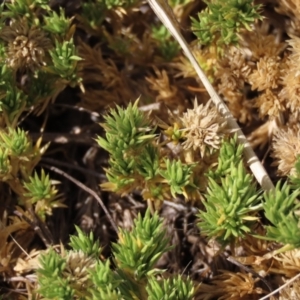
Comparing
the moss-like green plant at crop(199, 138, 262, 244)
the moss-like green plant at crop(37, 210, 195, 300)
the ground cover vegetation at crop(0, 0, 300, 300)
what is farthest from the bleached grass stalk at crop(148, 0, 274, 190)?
the moss-like green plant at crop(37, 210, 195, 300)

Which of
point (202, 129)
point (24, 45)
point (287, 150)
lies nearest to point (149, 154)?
point (202, 129)

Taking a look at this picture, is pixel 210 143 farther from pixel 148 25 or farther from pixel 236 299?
pixel 148 25

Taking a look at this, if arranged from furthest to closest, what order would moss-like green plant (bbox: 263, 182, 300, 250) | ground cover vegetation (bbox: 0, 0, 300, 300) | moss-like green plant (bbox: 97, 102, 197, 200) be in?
moss-like green plant (bbox: 97, 102, 197, 200) → ground cover vegetation (bbox: 0, 0, 300, 300) → moss-like green plant (bbox: 263, 182, 300, 250)

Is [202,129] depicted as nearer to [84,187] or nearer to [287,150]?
[287,150]

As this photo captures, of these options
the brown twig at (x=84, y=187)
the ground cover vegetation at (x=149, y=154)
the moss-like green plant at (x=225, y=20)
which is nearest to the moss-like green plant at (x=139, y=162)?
the ground cover vegetation at (x=149, y=154)

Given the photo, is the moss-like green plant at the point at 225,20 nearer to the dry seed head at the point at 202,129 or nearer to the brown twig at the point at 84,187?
the dry seed head at the point at 202,129

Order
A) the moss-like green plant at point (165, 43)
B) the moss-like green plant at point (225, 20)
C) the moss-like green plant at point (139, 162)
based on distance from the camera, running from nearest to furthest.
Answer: the moss-like green plant at point (139, 162), the moss-like green plant at point (225, 20), the moss-like green plant at point (165, 43)

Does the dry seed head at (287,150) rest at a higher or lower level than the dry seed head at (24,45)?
lower

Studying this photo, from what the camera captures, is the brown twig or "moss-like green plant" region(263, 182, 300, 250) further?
the brown twig

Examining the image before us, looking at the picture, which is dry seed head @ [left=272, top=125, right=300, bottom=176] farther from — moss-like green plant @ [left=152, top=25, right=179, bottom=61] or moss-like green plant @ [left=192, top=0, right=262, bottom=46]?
moss-like green plant @ [left=152, top=25, right=179, bottom=61]
